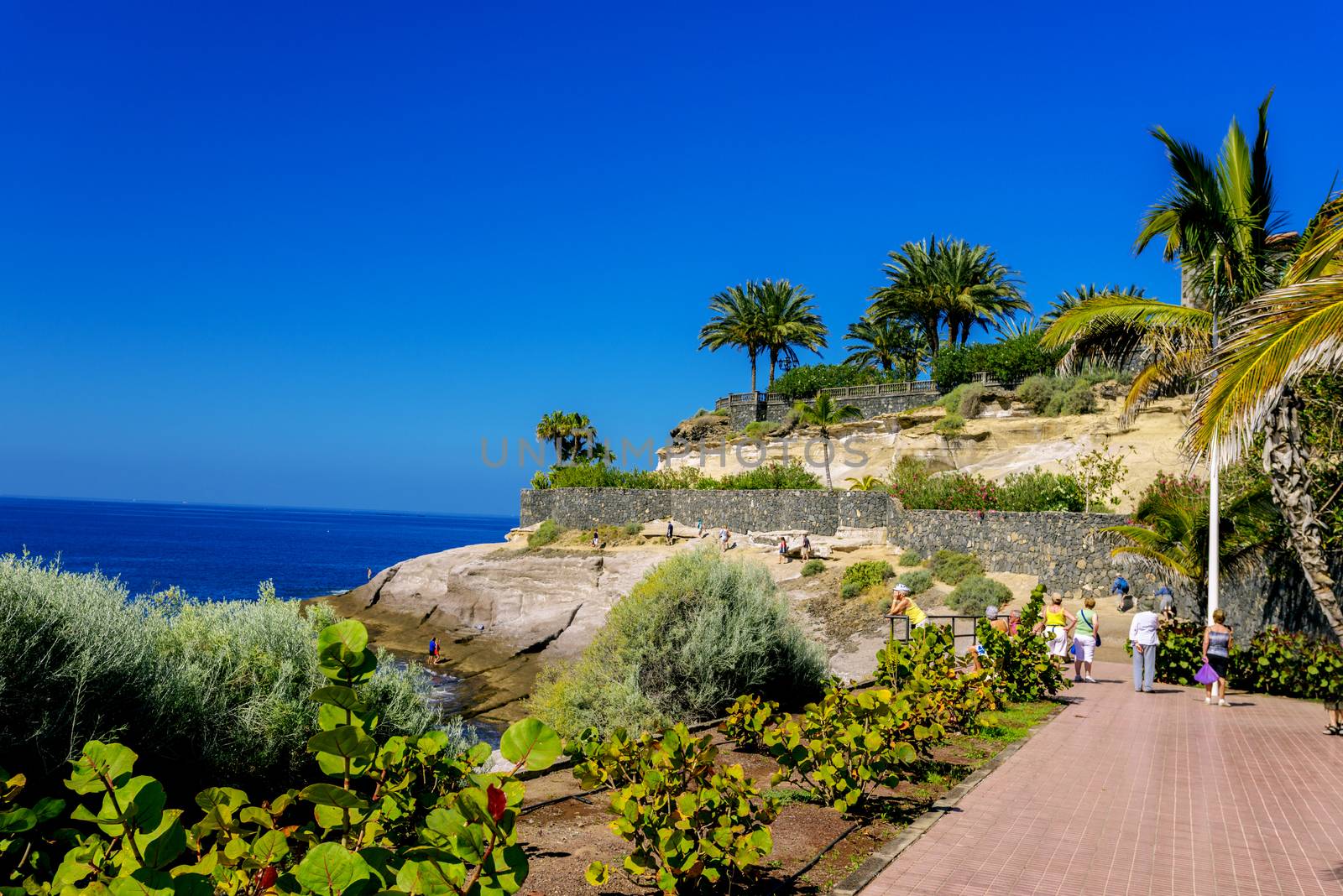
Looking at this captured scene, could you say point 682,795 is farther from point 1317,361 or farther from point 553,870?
point 1317,361

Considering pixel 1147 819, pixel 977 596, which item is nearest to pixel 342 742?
pixel 1147 819

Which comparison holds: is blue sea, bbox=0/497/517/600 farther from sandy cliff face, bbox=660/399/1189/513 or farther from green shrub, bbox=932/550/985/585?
sandy cliff face, bbox=660/399/1189/513

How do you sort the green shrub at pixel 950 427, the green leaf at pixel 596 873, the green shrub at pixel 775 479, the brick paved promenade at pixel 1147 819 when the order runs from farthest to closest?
the green shrub at pixel 775 479 < the green shrub at pixel 950 427 < the brick paved promenade at pixel 1147 819 < the green leaf at pixel 596 873

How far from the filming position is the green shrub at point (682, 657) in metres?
10.6

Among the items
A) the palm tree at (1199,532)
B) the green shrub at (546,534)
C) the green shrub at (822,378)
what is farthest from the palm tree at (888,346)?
the palm tree at (1199,532)

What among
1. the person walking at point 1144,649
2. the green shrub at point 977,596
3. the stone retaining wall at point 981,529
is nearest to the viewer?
the person walking at point 1144,649

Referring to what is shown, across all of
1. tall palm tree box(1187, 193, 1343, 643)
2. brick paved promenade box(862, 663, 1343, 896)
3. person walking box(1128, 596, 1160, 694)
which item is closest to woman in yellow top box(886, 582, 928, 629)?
brick paved promenade box(862, 663, 1343, 896)

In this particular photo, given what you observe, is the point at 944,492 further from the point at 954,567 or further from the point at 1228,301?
the point at 1228,301

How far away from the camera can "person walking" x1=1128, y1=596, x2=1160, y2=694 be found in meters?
14.0

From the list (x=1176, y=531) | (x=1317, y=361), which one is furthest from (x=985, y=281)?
(x=1317, y=361)

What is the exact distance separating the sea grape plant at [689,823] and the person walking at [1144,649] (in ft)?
36.5

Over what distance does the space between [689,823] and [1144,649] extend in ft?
39.8

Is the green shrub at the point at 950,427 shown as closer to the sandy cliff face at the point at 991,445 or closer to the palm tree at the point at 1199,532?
the sandy cliff face at the point at 991,445

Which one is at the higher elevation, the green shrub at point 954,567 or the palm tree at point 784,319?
the palm tree at point 784,319
